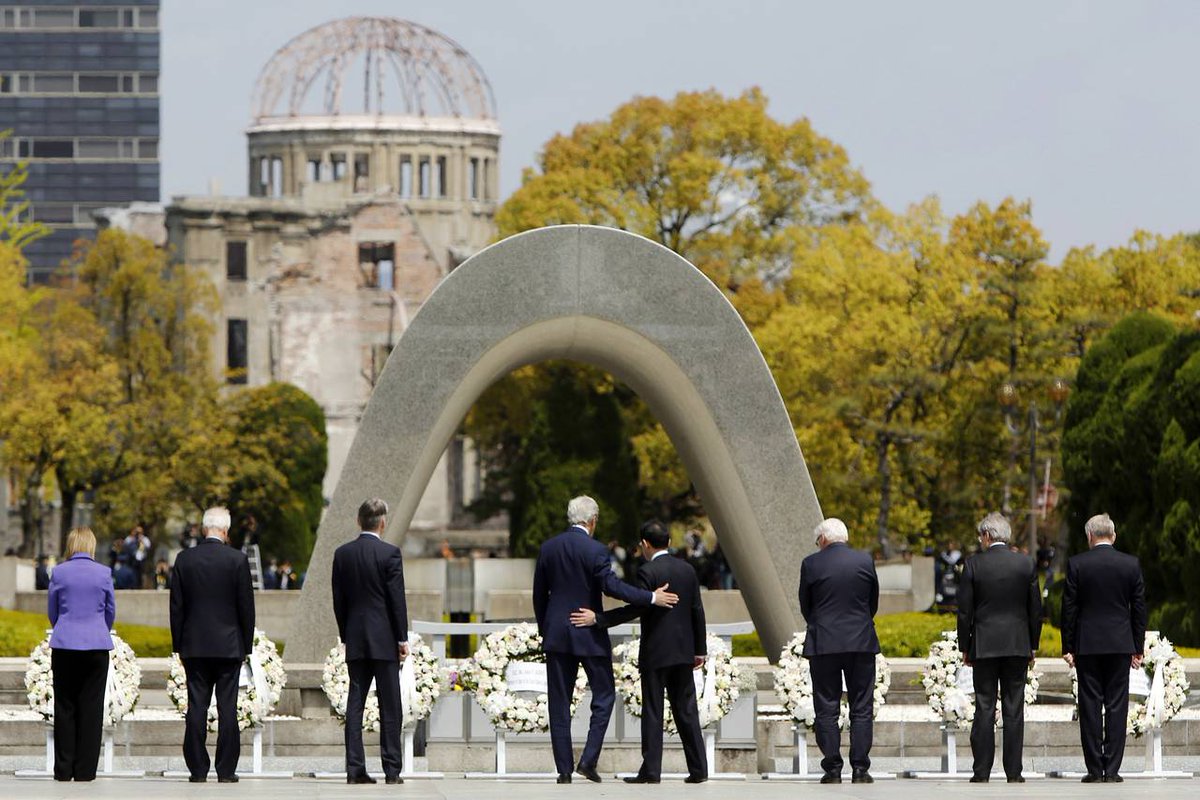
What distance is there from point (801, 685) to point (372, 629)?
10.1 ft

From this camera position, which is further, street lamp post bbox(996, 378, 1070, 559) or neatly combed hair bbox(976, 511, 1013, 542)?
street lamp post bbox(996, 378, 1070, 559)

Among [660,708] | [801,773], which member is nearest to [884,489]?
[801,773]

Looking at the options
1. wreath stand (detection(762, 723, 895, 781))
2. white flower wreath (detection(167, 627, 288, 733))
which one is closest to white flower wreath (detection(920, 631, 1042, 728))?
wreath stand (detection(762, 723, 895, 781))

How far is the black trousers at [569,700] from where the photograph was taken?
48.4ft

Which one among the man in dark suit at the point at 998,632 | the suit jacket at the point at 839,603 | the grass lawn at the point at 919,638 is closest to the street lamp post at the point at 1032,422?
the grass lawn at the point at 919,638

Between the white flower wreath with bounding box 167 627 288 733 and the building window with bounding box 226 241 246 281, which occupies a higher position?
the building window with bounding box 226 241 246 281

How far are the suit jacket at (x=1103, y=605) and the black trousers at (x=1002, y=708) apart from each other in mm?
460

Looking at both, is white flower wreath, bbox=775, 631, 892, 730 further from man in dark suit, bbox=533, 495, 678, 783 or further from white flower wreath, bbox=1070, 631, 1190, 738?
man in dark suit, bbox=533, 495, 678, 783

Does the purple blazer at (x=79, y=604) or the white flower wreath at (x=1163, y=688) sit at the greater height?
the purple blazer at (x=79, y=604)

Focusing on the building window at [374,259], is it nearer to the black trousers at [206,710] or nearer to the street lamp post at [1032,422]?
the street lamp post at [1032,422]

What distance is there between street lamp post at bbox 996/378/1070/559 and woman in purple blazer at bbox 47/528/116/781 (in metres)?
24.6

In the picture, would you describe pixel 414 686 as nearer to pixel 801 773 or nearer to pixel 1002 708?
pixel 801 773

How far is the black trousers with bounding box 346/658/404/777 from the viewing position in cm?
1470

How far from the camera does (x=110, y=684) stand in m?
16.3
